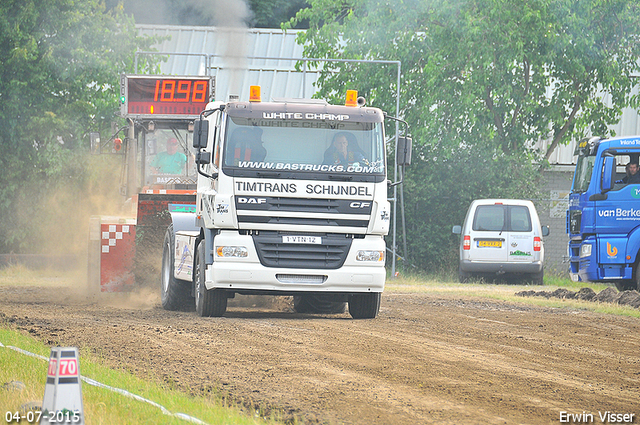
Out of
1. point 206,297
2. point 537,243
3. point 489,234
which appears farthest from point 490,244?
point 206,297

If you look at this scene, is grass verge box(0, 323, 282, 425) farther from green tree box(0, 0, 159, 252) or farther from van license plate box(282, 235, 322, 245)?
green tree box(0, 0, 159, 252)

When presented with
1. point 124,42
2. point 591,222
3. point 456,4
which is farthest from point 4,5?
point 591,222

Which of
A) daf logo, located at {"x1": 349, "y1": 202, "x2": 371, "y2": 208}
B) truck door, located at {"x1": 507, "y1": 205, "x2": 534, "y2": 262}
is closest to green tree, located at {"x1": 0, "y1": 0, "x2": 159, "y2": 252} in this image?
truck door, located at {"x1": 507, "y1": 205, "x2": 534, "y2": 262}

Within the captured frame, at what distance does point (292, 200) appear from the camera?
38.9 ft

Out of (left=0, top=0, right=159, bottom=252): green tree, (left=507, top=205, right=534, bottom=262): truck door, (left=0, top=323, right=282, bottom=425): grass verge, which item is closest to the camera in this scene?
(left=0, top=323, right=282, bottom=425): grass verge

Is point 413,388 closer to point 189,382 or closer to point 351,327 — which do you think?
point 189,382

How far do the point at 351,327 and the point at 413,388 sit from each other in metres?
4.39

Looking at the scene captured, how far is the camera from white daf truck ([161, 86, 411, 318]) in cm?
1180

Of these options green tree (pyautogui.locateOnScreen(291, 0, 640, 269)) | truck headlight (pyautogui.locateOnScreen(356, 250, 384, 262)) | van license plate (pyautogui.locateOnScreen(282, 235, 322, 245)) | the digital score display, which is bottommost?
truck headlight (pyautogui.locateOnScreen(356, 250, 384, 262))

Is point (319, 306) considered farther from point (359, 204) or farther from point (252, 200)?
point (252, 200)

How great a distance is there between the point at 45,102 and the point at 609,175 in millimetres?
15863

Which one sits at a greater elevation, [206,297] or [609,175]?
[609,175]

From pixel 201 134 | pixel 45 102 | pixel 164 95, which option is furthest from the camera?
pixel 45 102

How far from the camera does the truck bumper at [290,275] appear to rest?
11789 mm
